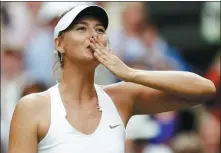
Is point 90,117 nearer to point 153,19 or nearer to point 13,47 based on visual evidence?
point 13,47

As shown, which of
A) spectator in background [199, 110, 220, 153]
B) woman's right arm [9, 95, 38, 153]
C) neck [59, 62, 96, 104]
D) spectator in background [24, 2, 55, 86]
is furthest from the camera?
spectator in background [24, 2, 55, 86]

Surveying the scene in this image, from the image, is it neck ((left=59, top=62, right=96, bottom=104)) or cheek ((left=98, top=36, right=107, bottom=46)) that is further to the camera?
neck ((left=59, top=62, right=96, bottom=104))

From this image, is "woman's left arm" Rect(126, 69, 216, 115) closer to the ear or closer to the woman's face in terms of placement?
the woman's face

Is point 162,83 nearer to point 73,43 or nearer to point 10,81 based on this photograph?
point 73,43

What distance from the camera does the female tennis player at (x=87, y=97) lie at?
179 inches

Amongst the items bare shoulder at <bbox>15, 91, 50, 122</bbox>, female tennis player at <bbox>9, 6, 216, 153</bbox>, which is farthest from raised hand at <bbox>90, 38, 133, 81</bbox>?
bare shoulder at <bbox>15, 91, 50, 122</bbox>

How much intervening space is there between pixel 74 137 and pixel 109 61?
45 cm

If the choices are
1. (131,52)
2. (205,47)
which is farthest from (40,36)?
(205,47)

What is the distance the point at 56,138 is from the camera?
4.54 metres

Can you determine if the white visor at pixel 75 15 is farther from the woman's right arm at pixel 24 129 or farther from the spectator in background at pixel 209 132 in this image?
the spectator in background at pixel 209 132

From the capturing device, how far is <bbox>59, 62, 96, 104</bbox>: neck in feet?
15.5

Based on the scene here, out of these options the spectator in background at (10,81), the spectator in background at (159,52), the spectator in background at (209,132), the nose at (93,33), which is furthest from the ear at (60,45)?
the spectator in background at (159,52)

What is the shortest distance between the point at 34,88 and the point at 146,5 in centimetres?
245

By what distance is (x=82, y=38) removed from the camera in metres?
4.61
